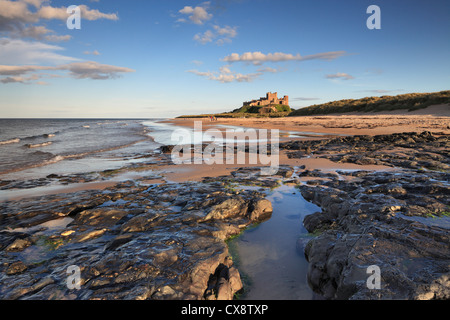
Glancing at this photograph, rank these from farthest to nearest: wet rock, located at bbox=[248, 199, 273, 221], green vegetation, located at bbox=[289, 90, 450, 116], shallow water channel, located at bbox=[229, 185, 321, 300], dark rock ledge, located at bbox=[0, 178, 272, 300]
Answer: green vegetation, located at bbox=[289, 90, 450, 116], wet rock, located at bbox=[248, 199, 273, 221], shallow water channel, located at bbox=[229, 185, 321, 300], dark rock ledge, located at bbox=[0, 178, 272, 300]

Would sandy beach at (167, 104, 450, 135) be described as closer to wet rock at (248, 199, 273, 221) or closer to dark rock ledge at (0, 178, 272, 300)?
wet rock at (248, 199, 273, 221)

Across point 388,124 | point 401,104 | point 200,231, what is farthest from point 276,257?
point 401,104

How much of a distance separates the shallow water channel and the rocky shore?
180 mm

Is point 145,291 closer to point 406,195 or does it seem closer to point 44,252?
point 44,252

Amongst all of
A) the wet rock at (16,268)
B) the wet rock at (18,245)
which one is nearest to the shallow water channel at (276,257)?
the wet rock at (16,268)

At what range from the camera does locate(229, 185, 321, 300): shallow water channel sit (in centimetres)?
308

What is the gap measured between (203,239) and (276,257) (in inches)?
52.4

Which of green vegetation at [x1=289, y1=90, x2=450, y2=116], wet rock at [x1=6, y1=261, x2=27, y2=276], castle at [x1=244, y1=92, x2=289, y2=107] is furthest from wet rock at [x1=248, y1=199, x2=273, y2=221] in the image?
castle at [x1=244, y1=92, x2=289, y2=107]

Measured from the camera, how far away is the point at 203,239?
4051mm

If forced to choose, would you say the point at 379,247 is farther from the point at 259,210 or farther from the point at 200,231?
the point at 200,231

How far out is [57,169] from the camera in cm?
1135
